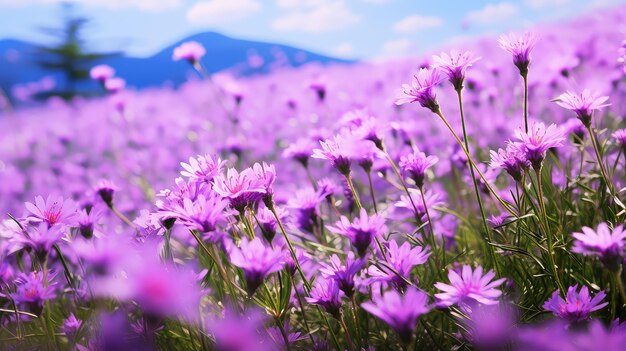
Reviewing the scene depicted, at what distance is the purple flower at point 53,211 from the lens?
1268mm

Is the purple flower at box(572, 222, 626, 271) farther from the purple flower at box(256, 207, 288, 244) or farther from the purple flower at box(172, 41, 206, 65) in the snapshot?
the purple flower at box(172, 41, 206, 65)

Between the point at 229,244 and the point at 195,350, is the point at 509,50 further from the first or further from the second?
the point at 195,350

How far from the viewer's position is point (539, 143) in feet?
3.99

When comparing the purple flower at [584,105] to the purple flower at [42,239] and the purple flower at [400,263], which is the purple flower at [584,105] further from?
the purple flower at [42,239]

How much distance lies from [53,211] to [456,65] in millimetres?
1037

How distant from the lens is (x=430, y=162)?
1501 millimetres

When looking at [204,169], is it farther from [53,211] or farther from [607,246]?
[607,246]

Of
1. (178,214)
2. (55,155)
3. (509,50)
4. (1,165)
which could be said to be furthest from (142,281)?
(55,155)

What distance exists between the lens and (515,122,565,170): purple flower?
1200 millimetres

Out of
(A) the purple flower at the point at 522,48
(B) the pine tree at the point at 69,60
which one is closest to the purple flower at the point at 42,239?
(A) the purple flower at the point at 522,48

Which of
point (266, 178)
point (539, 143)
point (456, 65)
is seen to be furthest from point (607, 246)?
point (266, 178)

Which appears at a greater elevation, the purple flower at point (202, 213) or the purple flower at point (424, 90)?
the purple flower at point (424, 90)

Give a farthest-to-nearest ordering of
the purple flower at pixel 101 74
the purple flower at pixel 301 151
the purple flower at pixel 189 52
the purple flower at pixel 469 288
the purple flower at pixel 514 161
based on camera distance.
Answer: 1. the purple flower at pixel 101 74
2. the purple flower at pixel 189 52
3. the purple flower at pixel 301 151
4. the purple flower at pixel 514 161
5. the purple flower at pixel 469 288

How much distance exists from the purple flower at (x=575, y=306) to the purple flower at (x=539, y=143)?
0.29 m
